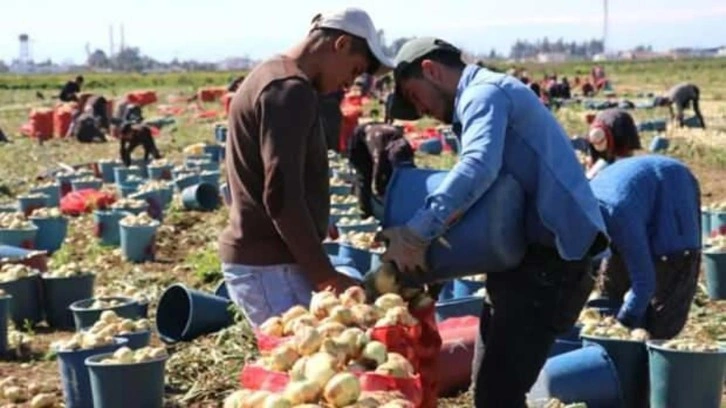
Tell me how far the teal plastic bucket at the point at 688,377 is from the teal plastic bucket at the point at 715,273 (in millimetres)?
3335

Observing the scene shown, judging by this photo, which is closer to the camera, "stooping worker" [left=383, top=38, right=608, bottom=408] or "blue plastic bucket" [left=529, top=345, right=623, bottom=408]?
"stooping worker" [left=383, top=38, right=608, bottom=408]

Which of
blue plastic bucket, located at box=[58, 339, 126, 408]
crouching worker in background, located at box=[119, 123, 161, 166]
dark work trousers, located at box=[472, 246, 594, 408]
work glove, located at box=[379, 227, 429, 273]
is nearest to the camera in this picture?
work glove, located at box=[379, 227, 429, 273]

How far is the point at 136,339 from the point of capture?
6.39 metres

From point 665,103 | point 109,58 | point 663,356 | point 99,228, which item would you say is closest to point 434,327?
point 663,356

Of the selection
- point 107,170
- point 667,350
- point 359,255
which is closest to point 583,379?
point 667,350

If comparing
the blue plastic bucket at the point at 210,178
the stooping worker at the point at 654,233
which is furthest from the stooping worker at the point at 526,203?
the blue plastic bucket at the point at 210,178

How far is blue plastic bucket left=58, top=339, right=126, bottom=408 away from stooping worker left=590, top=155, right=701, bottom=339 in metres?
2.60

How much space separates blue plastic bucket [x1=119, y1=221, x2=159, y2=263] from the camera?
11.3 metres

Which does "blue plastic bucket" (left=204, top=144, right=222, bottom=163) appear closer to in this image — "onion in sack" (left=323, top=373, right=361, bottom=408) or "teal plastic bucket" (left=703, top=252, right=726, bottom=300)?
"teal plastic bucket" (left=703, top=252, right=726, bottom=300)

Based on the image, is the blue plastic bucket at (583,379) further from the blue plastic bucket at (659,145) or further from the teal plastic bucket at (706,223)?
the blue plastic bucket at (659,145)

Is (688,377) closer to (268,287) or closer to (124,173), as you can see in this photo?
(268,287)

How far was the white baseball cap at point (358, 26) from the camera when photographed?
390 cm

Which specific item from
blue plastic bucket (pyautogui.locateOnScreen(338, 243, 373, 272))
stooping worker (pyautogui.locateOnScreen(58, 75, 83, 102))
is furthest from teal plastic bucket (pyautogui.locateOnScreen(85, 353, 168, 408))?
stooping worker (pyautogui.locateOnScreen(58, 75, 83, 102))

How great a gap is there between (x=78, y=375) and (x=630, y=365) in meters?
2.74
